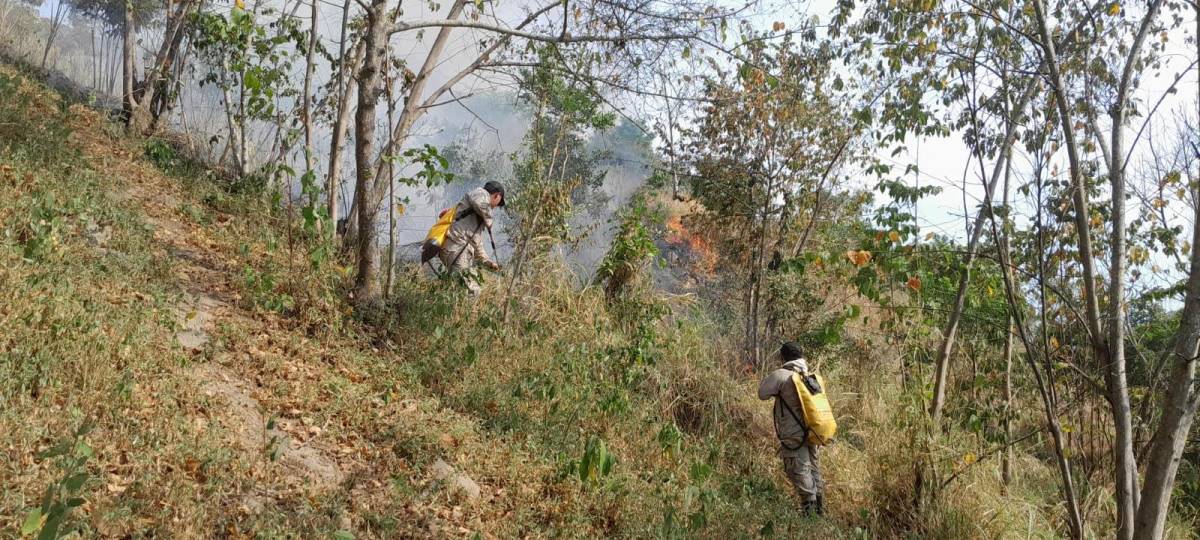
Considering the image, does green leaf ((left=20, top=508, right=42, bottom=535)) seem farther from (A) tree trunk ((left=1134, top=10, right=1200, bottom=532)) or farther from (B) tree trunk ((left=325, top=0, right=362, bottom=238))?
(B) tree trunk ((left=325, top=0, right=362, bottom=238))

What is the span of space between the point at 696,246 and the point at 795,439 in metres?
12.1

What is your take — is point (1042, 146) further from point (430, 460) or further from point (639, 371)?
point (430, 460)

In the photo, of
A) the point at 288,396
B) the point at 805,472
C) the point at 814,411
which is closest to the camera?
the point at 288,396

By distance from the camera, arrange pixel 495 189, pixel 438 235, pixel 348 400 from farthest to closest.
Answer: pixel 495 189
pixel 438 235
pixel 348 400

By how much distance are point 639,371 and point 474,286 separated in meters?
1.86

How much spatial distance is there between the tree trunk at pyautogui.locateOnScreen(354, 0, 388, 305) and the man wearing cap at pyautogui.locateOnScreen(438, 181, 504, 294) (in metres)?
0.88

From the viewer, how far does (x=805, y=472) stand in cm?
607

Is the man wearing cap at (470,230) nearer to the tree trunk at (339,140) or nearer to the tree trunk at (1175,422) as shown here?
the tree trunk at (339,140)

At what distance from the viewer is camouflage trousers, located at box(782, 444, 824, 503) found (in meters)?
6.06

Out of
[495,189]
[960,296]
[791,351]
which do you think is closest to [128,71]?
[495,189]

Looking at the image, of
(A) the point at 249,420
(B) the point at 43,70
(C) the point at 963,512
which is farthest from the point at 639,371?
(B) the point at 43,70

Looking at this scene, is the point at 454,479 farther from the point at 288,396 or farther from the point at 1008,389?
the point at 1008,389

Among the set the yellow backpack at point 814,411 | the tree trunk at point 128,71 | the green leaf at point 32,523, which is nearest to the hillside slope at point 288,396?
the green leaf at point 32,523

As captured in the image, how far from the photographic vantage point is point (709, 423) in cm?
770
